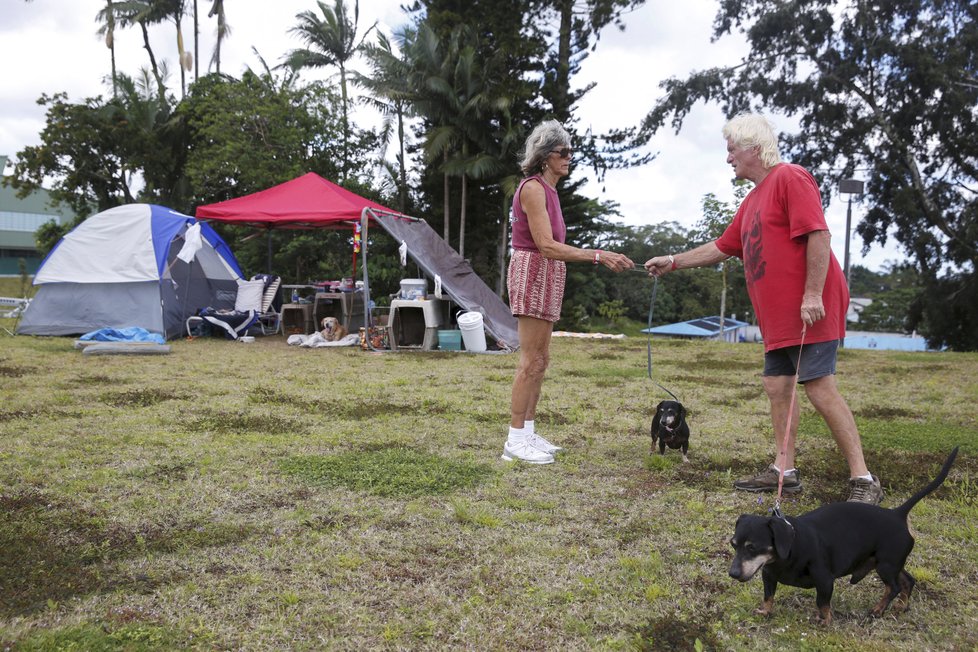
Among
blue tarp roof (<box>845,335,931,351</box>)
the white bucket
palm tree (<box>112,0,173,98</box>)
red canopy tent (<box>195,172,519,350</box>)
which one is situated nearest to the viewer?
the white bucket

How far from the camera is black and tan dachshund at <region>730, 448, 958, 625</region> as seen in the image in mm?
1720

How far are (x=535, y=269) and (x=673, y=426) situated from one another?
1.03m

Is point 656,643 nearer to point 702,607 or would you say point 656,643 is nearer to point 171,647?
point 702,607

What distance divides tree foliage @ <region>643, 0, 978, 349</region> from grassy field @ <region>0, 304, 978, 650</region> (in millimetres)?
14942

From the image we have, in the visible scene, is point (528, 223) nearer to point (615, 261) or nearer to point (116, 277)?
point (615, 261)

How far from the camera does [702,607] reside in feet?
6.40

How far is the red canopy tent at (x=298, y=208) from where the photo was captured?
32.0 feet

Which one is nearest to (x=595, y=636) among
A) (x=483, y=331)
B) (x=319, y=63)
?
(x=483, y=331)

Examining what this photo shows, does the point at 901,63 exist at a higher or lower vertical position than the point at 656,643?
higher

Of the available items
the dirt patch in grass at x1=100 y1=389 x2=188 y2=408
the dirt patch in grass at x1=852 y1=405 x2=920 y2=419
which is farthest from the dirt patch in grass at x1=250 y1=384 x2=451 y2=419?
the dirt patch in grass at x1=852 y1=405 x2=920 y2=419

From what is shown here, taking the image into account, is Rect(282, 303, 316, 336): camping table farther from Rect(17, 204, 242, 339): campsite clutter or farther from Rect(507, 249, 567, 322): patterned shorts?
Rect(507, 249, 567, 322): patterned shorts

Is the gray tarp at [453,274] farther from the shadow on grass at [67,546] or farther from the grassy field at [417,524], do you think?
the shadow on grass at [67,546]

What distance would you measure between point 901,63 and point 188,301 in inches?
682

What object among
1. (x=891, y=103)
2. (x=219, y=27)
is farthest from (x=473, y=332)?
(x=219, y=27)
